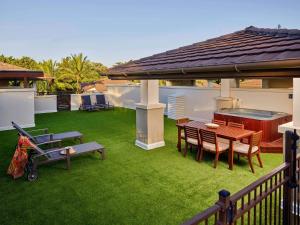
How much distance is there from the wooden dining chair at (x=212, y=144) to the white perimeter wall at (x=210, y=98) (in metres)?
4.32

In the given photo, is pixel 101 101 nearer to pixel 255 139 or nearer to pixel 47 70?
pixel 47 70

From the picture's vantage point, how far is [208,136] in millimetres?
6492

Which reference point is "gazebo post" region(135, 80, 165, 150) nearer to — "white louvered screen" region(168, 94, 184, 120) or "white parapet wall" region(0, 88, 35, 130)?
"white louvered screen" region(168, 94, 184, 120)

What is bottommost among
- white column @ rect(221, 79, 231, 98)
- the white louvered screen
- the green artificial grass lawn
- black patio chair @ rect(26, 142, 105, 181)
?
the green artificial grass lawn

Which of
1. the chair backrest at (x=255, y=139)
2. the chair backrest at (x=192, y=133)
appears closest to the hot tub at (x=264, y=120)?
the chair backrest at (x=255, y=139)

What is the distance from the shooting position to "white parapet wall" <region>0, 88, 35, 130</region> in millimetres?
11477

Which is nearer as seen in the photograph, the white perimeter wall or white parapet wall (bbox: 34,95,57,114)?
the white perimeter wall

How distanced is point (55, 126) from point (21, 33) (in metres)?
14.1

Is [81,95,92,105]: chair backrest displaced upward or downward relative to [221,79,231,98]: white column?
downward

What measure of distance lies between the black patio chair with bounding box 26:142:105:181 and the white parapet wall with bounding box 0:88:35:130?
626cm

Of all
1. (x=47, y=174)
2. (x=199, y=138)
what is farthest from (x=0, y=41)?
(x=199, y=138)

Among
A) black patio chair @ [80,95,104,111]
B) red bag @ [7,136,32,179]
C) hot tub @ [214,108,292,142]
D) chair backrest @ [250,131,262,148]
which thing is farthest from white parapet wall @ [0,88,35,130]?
chair backrest @ [250,131,262,148]

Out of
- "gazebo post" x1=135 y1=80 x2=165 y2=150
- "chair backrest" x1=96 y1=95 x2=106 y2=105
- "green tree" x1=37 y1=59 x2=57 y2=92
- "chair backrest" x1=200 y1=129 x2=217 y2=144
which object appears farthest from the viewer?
"green tree" x1=37 y1=59 x2=57 y2=92

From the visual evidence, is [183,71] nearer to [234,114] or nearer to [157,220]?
[157,220]
